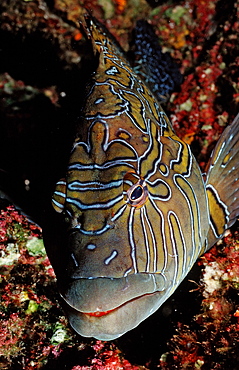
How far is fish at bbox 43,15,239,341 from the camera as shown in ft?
8.82

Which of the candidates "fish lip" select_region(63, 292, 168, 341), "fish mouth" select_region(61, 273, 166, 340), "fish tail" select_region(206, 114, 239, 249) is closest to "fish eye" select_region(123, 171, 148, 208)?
"fish mouth" select_region(61, 273, 166, 340)

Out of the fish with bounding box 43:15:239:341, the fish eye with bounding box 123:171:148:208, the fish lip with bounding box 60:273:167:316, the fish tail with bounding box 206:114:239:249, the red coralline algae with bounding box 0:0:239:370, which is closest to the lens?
the fish lip with bounding box 60:273:167:316

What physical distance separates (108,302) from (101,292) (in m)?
0.10

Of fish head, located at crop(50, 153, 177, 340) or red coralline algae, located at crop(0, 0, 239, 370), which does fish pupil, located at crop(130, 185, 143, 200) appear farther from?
red coralline algae, located at crop(0, 0, 239, 370)

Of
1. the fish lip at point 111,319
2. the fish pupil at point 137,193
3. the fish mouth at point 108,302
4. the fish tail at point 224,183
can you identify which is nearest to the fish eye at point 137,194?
the fish pupil at point 137,193

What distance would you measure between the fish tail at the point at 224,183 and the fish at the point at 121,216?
89mm

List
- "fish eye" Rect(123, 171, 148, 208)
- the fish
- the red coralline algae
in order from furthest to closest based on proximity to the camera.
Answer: the red coralline algae
"fish eye" Rect(123, 171, 148, 208)
the fish

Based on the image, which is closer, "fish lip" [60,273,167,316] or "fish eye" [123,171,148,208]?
"fish lip" [60,273,167,316]

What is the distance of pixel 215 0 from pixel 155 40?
6.54 feet

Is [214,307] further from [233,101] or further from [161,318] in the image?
[233,101]

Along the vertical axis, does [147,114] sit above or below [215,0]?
below

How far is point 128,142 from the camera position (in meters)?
3.34

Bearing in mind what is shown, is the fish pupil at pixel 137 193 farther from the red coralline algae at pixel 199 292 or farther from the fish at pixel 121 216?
the red coralline algae at pixel 199 292

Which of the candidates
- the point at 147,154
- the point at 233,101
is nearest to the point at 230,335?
the point at 147,154
